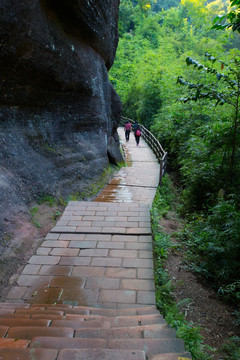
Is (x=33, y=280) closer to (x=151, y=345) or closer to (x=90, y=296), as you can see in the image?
(x=90, y=296)

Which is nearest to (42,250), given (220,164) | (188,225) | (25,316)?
(25,316)

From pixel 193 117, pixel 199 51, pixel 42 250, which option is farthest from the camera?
pixel 199 51

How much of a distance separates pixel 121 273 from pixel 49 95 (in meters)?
4.84

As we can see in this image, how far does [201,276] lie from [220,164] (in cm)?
391

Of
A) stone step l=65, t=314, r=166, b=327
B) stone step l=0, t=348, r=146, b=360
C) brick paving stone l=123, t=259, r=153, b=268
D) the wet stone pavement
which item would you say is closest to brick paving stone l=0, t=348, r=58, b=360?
stone step l=0, t=348, r=146, b=360

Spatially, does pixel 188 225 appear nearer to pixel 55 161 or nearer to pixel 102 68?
pixel 55 161

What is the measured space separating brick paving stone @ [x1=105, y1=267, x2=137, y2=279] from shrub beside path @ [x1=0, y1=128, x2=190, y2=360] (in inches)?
0.6

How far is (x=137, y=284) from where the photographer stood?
3551mm

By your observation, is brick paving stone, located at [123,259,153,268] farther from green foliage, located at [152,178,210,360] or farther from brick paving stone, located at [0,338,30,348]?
brick paving stone, located at [0,338,30,348]

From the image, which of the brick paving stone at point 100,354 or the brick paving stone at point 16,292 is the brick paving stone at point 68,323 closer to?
the brick paving stone at point 100,354

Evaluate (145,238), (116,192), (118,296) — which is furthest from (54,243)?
(116,192)

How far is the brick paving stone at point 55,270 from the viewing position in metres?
3.87

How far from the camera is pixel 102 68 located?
360 inches

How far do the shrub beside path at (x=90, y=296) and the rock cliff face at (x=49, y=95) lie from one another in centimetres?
118
